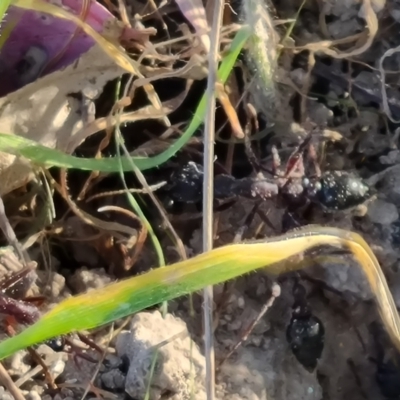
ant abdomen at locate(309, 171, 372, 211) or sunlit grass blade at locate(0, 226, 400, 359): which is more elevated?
sunlit grass blade at locate(0, 226, 400, 359)

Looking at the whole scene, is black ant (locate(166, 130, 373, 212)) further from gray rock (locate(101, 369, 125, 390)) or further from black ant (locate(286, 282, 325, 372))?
gray rock (locate(101, 369, 125, 390))

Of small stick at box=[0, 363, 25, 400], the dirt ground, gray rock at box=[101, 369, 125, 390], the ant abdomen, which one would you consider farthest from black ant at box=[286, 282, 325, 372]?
small stick at box=[0, 363, 25, 400]

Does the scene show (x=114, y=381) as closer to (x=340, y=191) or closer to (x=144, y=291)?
(x=144, y=291)

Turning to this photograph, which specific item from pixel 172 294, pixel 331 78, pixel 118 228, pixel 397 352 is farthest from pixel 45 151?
pixel 397 352

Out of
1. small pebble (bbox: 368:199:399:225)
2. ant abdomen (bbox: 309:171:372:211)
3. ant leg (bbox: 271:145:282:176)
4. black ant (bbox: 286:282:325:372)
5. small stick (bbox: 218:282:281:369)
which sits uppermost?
ant leg (bbox: 271:145:282:176)

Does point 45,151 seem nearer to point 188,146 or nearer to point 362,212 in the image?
point 188,146

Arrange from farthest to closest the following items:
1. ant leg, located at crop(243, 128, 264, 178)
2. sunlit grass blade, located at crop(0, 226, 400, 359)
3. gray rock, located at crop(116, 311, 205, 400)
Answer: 1. ant leg, located at crop(243, 128, 264, 178)
2. gray rock, located at crop(116, 311, 205, 400)
3. sunlit grass blade, located at crop(0, 226, 400, 359)
